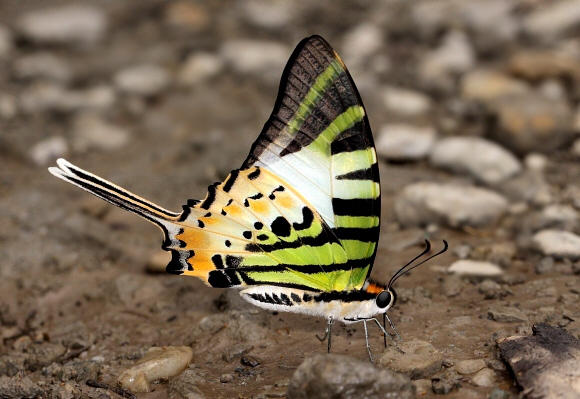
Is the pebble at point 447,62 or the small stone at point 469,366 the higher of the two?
the pebble at point 447,62

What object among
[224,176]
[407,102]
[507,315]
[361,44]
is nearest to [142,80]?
[224,176]

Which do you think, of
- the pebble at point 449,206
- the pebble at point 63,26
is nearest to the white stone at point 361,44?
the pebble at point 449,206

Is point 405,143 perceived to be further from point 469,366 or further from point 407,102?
point 469,366

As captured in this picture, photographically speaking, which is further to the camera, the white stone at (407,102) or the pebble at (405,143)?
the white stone at (407,102)

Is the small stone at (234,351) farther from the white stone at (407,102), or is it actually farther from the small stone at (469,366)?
the white stone at (407,102)

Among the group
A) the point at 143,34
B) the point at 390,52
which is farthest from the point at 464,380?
the point at 143,34

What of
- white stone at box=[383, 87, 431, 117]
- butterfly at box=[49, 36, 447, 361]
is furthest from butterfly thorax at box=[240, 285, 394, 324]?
white stone at box=[383, 87, 431, 117]

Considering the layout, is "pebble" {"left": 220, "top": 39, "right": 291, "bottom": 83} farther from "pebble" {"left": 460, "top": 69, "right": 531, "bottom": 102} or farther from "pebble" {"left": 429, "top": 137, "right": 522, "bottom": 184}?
"pebble" {"left": 429, "top": 137, "right": 522, "bottom": 184}
